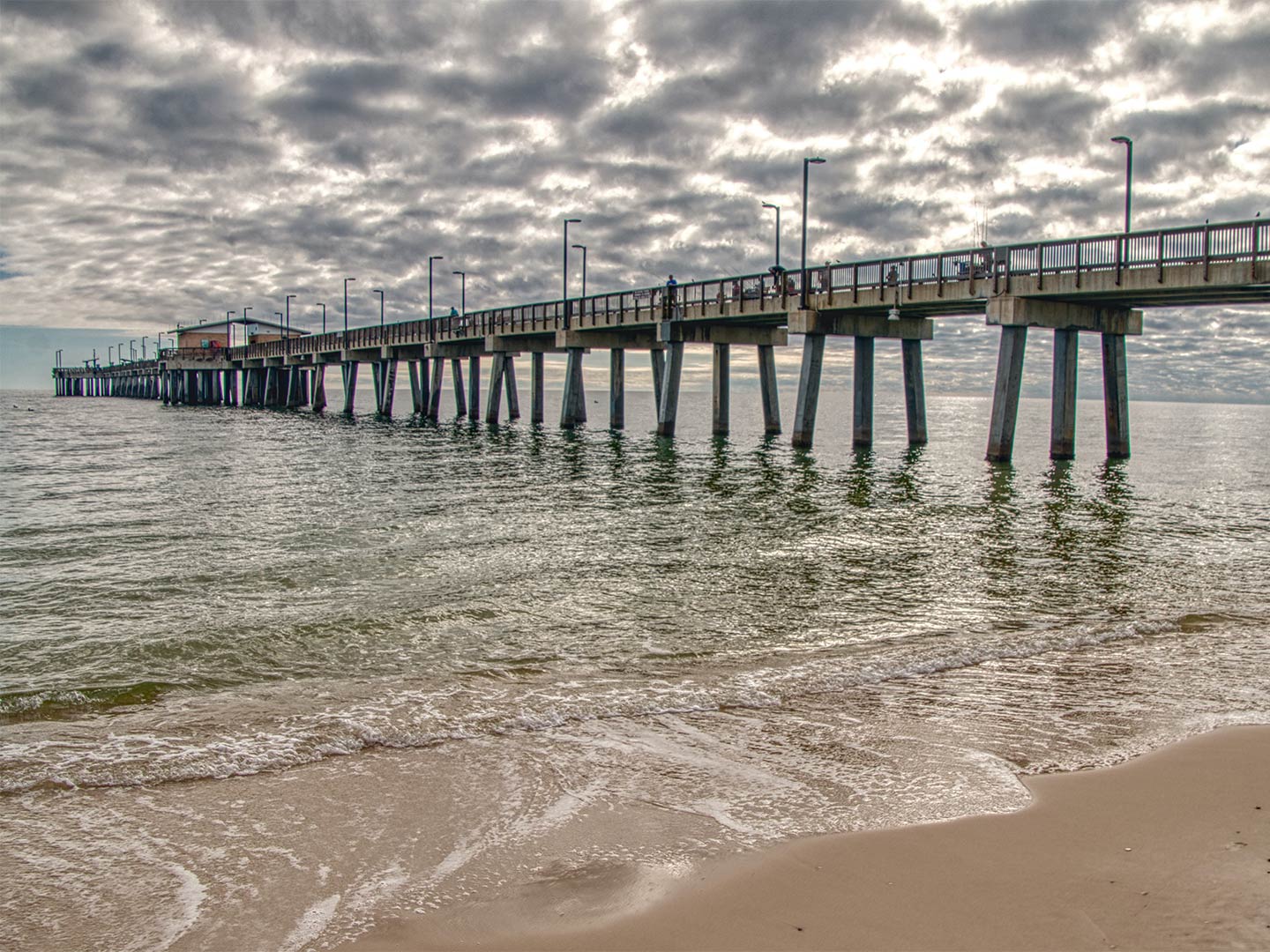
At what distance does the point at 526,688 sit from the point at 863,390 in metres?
33.3

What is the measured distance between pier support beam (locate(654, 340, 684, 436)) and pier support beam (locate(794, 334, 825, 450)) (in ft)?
21.1

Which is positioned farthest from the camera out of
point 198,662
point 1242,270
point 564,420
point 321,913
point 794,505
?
point 564,420

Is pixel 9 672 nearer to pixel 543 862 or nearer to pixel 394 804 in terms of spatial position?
pixel 394 804

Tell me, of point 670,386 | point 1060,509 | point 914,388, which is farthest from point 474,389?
point 1060,509

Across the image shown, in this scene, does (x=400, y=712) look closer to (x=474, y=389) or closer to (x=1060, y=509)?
(x=1060, y=509)

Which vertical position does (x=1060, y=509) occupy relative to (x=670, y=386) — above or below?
below

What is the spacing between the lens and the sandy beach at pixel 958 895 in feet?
11.9

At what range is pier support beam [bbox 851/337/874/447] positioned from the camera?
124 feet

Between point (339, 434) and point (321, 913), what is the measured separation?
47.9 m

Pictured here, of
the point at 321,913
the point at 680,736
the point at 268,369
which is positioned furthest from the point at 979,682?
the point at 268,369

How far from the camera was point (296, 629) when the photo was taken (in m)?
9.42

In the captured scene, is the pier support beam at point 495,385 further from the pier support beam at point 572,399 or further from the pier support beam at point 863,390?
the pier support beam at point 863,390

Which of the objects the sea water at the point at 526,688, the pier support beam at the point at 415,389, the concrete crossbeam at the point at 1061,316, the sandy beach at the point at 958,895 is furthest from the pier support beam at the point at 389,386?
the sandy beach at the point at 958,895

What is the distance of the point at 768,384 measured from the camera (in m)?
45.7
